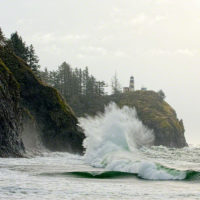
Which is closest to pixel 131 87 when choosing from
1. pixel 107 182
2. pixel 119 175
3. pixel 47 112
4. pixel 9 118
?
pixel 47 112

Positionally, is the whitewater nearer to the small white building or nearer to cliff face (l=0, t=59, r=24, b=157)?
cliff face (l=0, t=59, r=24, b=157)

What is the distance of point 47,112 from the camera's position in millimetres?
39969

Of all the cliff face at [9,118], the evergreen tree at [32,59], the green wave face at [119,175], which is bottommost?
the green wave face at [119,175]

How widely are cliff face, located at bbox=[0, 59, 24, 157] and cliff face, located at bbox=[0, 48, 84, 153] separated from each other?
945 cm

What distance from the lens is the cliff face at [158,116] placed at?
9988cm

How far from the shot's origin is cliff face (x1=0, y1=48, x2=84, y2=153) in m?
39.2

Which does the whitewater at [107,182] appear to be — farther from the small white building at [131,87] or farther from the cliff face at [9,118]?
the small white building at [131,87]

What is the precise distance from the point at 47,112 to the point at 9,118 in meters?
14.0

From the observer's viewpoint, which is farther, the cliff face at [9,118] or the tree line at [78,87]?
the tree line at [78,87]

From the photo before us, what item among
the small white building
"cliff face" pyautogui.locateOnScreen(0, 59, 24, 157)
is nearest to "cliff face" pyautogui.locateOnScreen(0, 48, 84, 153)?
"cliff face" pyautogui.locateOnScreen(0, 59, 24, 157)

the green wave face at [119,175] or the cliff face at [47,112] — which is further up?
the cliff face at [47,112]

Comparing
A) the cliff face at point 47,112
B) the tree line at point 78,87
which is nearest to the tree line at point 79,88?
the tree line at point 78,87

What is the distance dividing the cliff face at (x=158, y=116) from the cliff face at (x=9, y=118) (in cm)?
7374

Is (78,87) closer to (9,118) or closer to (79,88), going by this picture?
(79,88)
